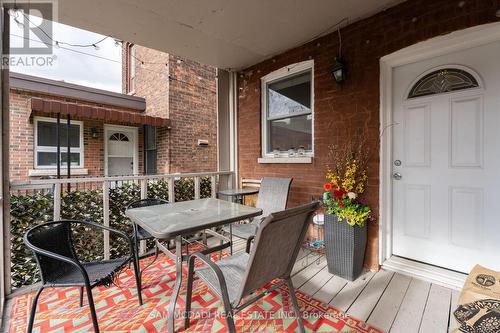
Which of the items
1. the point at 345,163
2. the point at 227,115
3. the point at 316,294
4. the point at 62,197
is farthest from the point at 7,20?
the point at 316,294

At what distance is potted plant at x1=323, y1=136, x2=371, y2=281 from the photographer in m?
2.27

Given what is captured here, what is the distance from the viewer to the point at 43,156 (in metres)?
5.30

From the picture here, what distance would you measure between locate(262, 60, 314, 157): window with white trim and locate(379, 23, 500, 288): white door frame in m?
0.88

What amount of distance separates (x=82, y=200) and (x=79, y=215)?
0.16 meters

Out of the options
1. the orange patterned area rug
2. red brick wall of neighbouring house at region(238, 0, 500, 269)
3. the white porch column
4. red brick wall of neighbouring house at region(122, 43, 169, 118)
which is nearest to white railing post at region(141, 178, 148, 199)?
the orange patterned area rug

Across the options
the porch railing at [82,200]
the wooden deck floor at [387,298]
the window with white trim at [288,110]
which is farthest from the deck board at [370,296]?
the porch railing at [82,200]

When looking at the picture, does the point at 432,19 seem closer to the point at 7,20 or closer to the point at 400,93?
the point at 400,93

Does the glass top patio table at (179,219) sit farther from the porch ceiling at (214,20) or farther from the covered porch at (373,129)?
the porch ceiling at (214,20)

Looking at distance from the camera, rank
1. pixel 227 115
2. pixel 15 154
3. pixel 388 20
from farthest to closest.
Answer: pixel 15 154
pixel 227 115
pixel 388 20

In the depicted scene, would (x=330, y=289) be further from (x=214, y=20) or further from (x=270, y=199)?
(x=214, y=20)

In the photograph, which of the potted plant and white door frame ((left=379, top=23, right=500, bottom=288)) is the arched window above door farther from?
the potted plant

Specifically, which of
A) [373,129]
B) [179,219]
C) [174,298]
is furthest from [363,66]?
[174,298]

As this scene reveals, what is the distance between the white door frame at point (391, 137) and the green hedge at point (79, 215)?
2.75 meters

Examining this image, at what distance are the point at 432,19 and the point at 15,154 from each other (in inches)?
284
